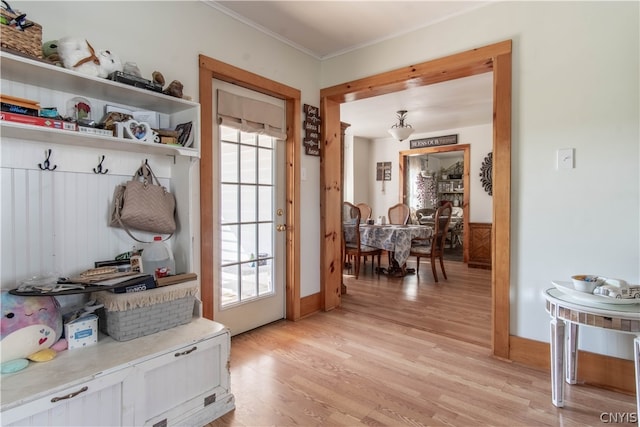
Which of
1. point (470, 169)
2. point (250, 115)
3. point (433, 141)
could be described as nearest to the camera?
point (250, 115)

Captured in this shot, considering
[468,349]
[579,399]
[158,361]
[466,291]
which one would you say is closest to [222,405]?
[158,361]

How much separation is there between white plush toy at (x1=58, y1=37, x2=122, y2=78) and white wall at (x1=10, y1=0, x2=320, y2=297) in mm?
284

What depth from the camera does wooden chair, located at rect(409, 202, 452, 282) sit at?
4.54m

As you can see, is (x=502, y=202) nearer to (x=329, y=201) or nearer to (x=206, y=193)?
(x=329, y=201)

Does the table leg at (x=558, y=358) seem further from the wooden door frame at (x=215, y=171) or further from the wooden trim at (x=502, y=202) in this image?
the wooden door frame at (x=215, y=171)

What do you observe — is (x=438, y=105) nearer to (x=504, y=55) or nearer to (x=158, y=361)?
(x=504, y=55)

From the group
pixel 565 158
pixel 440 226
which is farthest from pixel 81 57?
pixel 440 226

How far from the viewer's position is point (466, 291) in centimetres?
405

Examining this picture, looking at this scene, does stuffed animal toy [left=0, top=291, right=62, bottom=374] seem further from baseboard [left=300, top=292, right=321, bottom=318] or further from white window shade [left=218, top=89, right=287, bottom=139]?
baseboard [left=300, top=292, right=321, bottom=318]

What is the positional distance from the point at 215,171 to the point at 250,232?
1.96 ft

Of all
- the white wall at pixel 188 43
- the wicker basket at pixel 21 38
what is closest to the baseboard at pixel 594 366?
the white wall at pixel 188 43

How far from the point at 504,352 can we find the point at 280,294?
1.83 m

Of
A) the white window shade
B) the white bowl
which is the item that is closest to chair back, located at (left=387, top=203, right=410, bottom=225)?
the white window shade

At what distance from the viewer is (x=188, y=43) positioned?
2.20 m
